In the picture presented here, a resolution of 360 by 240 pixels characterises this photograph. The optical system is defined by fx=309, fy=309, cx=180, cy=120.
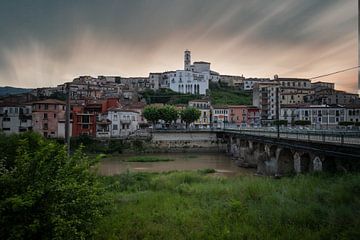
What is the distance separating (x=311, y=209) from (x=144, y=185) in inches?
483

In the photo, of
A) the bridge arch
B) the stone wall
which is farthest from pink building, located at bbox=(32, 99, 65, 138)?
the bridge arch

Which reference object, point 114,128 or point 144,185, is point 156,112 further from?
point 144,185

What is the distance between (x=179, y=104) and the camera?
337 feet

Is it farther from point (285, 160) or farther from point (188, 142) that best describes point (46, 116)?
point (285, 160)

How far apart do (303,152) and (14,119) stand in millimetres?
54800

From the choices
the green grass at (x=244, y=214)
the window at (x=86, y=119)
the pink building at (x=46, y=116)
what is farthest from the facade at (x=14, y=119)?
the green grass at (x=244, y=214)

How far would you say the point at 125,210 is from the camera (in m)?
13.8

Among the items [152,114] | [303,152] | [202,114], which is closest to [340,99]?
[202,114]

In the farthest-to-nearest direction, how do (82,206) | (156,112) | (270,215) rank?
(156,112) → (270,215) → (82,206)

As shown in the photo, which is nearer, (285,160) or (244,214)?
(244,214)

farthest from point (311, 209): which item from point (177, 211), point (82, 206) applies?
point (82, 206)

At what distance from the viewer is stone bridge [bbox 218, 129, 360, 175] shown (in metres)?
17.6

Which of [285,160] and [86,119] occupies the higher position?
[86,119]

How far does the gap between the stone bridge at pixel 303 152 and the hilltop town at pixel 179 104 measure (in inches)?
126
